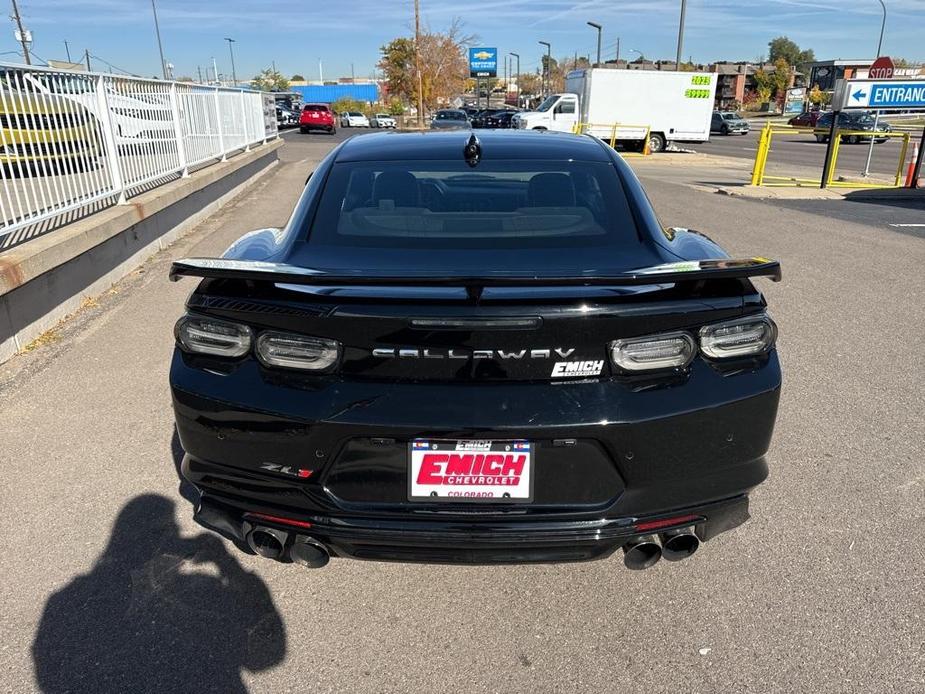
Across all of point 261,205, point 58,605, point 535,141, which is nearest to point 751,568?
point 535,141

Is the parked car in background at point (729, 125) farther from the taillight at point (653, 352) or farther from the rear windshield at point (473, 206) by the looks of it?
the taillight at point (653, 352)

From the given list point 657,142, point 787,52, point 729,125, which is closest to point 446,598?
point 657,142

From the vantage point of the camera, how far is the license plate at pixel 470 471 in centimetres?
201

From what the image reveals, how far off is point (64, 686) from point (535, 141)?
9.83ft

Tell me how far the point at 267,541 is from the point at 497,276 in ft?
3.82

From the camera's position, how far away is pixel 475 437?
1988 millimetres

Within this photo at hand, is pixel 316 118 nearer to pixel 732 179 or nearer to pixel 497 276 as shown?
pixel 732 179

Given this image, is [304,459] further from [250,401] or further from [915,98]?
[915,98]

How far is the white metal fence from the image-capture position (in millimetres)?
5004

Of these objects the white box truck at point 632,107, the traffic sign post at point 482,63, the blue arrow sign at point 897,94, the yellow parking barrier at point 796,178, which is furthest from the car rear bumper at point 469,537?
the traffic sign post at point 482,63

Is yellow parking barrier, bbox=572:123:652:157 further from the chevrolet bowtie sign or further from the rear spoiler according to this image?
the chevrolet bowtie sign

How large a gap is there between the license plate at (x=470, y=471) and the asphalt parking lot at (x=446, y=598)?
0.63 metres

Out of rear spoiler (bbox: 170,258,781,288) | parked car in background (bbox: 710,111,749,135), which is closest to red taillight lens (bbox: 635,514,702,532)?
rear spoiler (bbox: 170,258,781,288)

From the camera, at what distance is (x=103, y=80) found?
22.1ft
